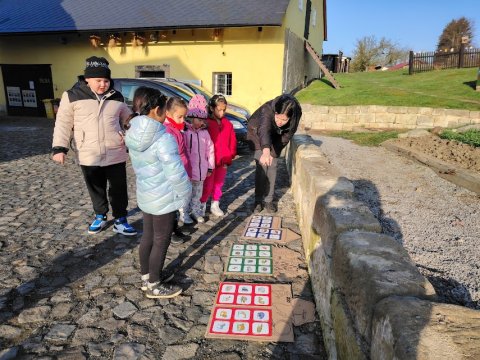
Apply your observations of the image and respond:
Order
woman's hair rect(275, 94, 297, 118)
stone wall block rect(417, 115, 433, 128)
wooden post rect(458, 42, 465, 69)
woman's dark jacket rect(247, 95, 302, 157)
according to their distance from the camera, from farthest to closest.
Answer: wooden post rect(458, 42, 465, 69), stone wall block rect(417, 115, 433, 128), woman's dark jacket rect(247, 95, 302, 157), woman's hair rect(275, 94, 297, 118)

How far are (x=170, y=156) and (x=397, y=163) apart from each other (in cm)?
641

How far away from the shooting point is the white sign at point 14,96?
58.2ft

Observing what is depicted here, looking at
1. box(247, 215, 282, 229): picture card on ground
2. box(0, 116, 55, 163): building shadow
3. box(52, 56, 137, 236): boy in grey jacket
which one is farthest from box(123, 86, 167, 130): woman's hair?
box(0, 116, 55, 163): building shadow

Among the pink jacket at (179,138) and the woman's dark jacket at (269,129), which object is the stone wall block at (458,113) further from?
the pink jacket at (179,138)

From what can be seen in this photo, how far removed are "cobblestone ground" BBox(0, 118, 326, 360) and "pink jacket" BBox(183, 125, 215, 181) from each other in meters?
0.73

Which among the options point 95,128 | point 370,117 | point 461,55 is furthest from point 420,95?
point 95,128

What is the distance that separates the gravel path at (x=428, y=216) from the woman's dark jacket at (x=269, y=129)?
165 cm

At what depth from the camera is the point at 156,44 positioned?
15.3 m

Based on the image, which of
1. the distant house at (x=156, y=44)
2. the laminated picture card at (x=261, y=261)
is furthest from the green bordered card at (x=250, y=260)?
the distant house at (x=156, y=44)

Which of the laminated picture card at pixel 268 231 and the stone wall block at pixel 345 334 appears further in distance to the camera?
the laminated picture card at pixel 268 231

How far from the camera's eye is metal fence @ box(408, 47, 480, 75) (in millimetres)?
22359

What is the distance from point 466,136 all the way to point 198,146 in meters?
7.70

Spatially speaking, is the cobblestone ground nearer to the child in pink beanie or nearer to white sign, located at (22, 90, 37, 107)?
the child in pink beanie

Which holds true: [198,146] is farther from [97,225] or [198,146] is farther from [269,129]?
[97,225]
